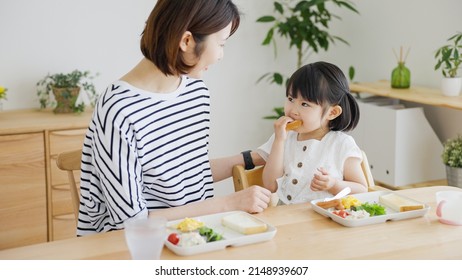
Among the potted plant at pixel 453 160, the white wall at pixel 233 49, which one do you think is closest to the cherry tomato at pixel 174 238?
the potted plant at pixel 453 160

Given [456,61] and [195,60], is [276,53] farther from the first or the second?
[195,60]

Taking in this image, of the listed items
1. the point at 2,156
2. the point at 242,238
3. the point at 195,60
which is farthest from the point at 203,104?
the point at 2,156

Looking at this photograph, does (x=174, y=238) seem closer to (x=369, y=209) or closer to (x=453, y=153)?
(x=369, y=209)

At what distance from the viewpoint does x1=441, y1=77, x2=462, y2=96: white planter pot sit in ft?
10.3

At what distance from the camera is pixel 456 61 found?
123 inches

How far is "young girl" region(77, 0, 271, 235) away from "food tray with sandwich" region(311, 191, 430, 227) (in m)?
0.16

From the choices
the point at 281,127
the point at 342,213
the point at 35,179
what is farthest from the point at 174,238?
the point at 35,179

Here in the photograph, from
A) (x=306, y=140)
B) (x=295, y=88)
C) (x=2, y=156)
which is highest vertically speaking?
(x=295, y=88)

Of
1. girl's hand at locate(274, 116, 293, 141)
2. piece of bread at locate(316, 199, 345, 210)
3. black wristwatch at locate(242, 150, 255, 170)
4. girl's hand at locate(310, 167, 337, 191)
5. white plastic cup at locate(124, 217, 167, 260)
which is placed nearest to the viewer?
white plastic cup at locate(124, 217, 167, 260)

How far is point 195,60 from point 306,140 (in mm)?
516

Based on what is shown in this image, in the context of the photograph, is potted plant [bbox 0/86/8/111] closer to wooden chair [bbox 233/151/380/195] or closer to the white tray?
wooden chair [bbox 233/151/380/195]

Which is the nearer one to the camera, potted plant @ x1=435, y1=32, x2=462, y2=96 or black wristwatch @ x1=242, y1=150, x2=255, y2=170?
black wristwatch @ x1=242, y1=150, x2=255, y2=170

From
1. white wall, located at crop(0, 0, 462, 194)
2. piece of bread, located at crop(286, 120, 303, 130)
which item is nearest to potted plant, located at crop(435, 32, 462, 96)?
white wall, located at crop(0, 0, 462, 194)

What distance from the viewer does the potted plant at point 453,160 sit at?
9.91 feet
